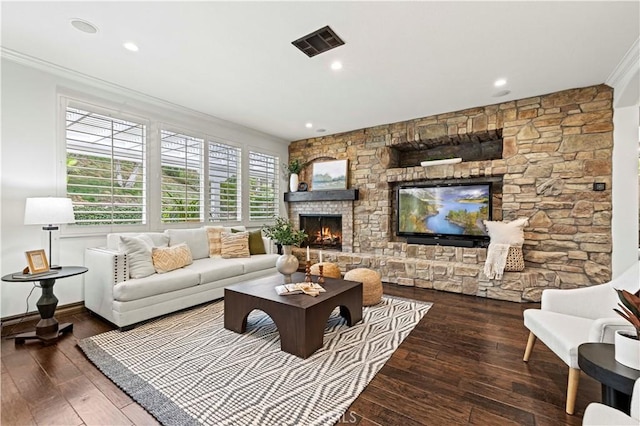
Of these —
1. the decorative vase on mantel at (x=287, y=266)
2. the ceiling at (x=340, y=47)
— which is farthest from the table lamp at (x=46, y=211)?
the decorative vase on mantel at (x=287, y=266)

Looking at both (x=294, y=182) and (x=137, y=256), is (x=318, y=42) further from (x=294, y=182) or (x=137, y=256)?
(x=294, y=182)

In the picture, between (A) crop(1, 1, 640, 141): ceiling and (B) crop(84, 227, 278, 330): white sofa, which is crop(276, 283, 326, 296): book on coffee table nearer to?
(B) crop(84, 227, 278, 330): white sofa

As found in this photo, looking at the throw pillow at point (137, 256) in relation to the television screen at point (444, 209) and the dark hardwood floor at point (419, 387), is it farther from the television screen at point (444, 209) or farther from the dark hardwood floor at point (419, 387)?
the television screen at point (444, 209)

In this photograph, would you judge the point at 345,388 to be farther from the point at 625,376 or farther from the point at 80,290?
the point at 80,290

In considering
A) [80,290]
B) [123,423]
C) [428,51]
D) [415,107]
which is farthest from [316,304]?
[415,107]

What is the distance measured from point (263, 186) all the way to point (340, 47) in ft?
11.8

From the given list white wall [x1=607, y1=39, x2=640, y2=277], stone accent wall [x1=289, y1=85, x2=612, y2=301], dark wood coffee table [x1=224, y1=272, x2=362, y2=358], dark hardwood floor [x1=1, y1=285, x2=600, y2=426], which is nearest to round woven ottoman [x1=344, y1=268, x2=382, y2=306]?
dark wood coffee table [x1=224, y1=272, x2=362, y2=358]

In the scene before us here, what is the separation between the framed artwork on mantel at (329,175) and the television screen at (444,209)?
1.16 metres

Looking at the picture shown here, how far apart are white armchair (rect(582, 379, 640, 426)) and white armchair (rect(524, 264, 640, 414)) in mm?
588

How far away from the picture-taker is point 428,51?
8.93 ft

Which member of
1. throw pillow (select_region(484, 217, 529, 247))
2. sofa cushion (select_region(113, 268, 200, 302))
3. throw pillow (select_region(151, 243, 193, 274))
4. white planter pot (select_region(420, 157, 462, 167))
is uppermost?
white planter pot (select_region(420, 157, 462, 167))

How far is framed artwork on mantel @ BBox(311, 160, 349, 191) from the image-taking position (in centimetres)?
552

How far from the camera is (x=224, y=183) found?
504 cm

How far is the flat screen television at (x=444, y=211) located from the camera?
4258mm
